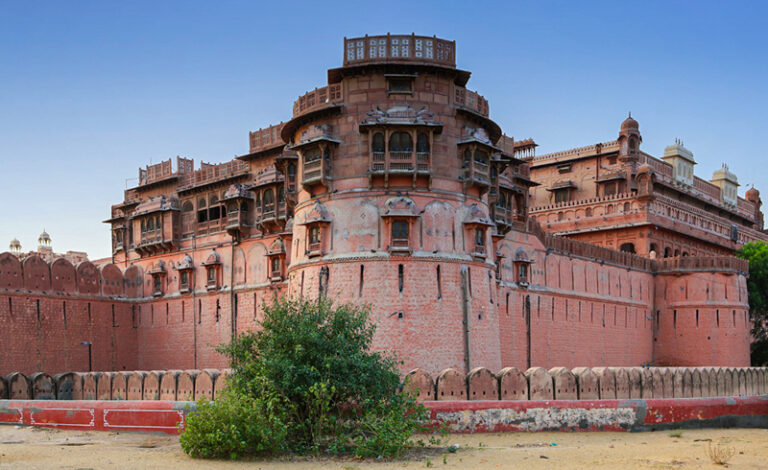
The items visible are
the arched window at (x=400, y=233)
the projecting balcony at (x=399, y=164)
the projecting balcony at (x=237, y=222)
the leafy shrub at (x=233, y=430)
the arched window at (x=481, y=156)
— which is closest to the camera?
the leafy shrub at (x=233, y=430)

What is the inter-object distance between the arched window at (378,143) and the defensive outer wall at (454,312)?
13.9 feet

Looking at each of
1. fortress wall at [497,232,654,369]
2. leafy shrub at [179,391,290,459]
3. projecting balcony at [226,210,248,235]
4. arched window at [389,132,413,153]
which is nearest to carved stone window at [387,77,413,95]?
arched window at [389,132,413,153]

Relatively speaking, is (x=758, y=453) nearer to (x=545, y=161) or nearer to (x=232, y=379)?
(x=232, y=379)

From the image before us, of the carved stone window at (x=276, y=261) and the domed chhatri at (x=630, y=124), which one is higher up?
the domed chhatri at (x=630, y=124)

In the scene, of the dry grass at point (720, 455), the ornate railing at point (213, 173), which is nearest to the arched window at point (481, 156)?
the dry grass at point (720, 455)

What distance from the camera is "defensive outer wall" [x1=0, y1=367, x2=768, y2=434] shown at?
Result: 23609 mm

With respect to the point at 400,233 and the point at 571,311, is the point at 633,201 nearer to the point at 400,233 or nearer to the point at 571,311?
the point at 571,311

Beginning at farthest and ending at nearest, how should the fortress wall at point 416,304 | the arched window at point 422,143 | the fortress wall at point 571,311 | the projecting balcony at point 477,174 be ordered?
the fortress wall at point 571,311, the projecting balcony at point 477,174, the arched window at point 422,143, the fortress wall at point 416,304

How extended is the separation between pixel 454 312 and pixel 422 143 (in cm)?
640

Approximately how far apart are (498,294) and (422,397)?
16767 mm

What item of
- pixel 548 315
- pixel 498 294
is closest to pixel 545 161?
pixel 548 315

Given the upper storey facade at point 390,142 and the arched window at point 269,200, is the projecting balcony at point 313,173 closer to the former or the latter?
the upper storey facade at point 390,142

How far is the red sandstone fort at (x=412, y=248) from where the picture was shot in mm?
31688

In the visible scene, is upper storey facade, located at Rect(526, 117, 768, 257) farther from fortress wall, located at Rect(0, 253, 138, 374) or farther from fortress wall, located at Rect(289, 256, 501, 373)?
fortress wall, located at Rect(0, 253, 138, 374)
